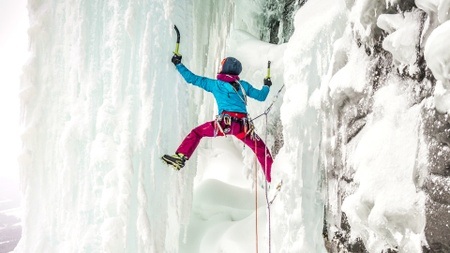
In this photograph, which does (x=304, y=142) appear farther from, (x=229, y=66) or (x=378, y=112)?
(x=229, y=66)

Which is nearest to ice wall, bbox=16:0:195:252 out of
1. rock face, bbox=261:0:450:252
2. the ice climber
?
the ice climber

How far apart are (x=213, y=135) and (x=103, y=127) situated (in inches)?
44.4

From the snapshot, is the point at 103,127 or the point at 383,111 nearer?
the point at 383,111

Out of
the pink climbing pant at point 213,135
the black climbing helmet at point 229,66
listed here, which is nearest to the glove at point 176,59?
the black climbing helmet at point 229,66

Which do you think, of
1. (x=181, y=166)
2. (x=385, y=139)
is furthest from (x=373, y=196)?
(x=181, y=166)

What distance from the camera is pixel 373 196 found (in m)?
2.17

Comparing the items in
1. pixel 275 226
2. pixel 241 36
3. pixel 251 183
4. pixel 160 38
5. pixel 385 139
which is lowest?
pixel 275 226

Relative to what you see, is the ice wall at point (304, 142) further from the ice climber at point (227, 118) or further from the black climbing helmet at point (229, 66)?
the black climbing helmet at point (229, 66)

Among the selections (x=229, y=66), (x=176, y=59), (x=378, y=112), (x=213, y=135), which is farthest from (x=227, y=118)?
(x=378, y=112)

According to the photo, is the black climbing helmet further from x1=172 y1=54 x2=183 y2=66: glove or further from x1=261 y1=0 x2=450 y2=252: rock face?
x1=261 y1=0 x2=450 y2=252: rock face

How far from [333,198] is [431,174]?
1152 mm

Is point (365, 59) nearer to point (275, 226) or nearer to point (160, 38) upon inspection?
point (275, 226)

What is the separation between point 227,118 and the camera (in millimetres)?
3928

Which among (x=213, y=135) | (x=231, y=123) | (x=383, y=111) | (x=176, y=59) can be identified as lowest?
(x=383, y=111)
